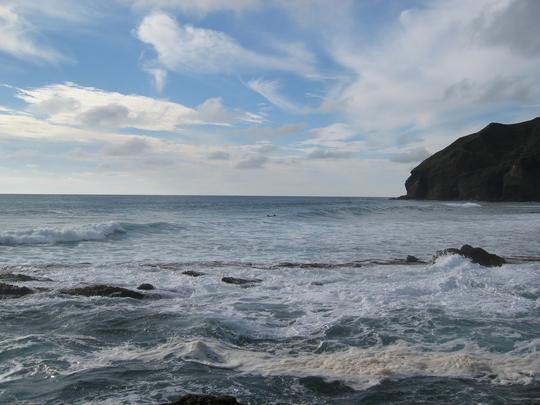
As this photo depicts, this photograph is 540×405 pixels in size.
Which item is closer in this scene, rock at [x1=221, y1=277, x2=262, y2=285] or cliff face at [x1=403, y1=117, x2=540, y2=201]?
rock at [x1=221, y1=277, x2=262, y2=285]

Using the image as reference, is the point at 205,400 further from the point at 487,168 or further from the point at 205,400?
the point at 487,168

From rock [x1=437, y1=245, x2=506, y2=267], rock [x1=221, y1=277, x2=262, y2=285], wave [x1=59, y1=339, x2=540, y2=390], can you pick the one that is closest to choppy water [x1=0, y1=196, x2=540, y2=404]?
wave [x1=59, y1=339, x2=540, y2=390]

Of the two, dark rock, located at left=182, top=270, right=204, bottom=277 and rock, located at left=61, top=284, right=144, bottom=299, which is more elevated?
rock, located at left=61, top=284, right=144, bottom=299

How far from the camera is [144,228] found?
31625mm

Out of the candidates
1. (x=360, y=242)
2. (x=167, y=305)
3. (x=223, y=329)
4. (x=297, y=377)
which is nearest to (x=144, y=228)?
(x=360, y=242)

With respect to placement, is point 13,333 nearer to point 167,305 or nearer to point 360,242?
point 167,305

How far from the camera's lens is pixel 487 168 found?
104m

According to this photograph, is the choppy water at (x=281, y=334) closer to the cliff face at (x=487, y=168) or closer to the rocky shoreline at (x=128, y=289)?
the rocky shoreline at (x=128, y=289)

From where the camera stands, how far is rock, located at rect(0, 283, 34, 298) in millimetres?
10840

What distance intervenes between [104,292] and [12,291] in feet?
7.37

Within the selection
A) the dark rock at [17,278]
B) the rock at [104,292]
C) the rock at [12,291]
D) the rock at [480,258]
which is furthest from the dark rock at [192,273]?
the rock at [480,258]

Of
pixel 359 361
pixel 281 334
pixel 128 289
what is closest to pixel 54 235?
pixel 128 289

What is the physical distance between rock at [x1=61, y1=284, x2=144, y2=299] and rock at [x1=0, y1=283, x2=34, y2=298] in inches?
34.2

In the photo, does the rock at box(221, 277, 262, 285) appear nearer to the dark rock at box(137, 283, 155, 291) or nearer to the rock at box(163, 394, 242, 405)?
the dark rock at box(137, 283, 155, 291)
